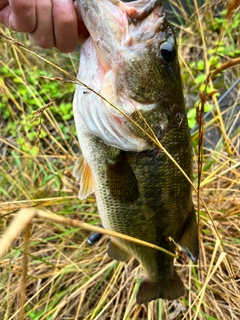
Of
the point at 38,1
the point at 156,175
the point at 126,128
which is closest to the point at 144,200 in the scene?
the point at 156,175

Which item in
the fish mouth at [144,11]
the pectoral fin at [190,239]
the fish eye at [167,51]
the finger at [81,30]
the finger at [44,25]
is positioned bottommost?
the pectoral fin at [190,239]

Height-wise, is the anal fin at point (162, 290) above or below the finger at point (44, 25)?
below

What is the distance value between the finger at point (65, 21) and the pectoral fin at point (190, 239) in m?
0.80

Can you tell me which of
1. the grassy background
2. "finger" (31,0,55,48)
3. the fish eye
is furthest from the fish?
the grassy background

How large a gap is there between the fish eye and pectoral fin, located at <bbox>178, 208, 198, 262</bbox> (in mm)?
603

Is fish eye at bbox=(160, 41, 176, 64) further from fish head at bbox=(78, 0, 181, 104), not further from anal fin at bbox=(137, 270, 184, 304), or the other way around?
anal fin at bbox=(137, 270, 184, 304)

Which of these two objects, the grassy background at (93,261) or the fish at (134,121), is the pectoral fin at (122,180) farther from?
the grassy background at (93,261)

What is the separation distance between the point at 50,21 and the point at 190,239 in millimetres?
930

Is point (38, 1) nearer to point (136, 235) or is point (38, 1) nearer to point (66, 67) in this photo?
point (136, 235)

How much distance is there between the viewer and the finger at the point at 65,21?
1.16 m

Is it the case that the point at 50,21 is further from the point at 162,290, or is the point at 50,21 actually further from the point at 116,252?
the point at 162,290

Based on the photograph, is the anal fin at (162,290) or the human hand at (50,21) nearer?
the human hand at (50,21)

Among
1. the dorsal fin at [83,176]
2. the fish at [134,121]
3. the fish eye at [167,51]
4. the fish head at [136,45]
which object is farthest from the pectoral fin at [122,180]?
the fish eye at [167,51]

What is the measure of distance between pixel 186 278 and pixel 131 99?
1.16 meters
